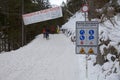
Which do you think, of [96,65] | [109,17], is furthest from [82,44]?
[109,17]

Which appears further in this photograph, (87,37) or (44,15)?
(44,15)

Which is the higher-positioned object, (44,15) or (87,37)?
(44,15)

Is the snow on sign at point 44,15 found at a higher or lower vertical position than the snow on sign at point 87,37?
higher

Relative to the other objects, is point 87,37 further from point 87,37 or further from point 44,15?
point 44,15

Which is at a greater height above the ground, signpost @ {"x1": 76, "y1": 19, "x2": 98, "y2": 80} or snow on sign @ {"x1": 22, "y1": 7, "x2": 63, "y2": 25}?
snow on sign @ {"x1": 22, "y1": 7, "x2": 63, "y2": 25}

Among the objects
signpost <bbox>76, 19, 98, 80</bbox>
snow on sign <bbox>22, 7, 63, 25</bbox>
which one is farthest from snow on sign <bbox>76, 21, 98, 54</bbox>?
snow on sign <bbox>22, 7, 63, 25</bbox>

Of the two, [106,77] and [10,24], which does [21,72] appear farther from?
[10,24]

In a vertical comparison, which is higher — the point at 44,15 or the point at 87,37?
the point at 44,15

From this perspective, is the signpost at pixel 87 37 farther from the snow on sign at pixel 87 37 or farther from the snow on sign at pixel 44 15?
the snow on sign at pixel 44 15

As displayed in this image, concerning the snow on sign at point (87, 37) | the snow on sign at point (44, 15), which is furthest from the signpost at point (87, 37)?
the snow on sign at point (44, 15)

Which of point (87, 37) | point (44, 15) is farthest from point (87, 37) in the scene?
point (44, 15)

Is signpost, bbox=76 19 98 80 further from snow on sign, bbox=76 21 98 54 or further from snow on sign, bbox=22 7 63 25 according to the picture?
snow on sign, bbox=22 7 63 25

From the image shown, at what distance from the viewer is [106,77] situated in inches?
404

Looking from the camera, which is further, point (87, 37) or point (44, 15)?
point (44, 15)
